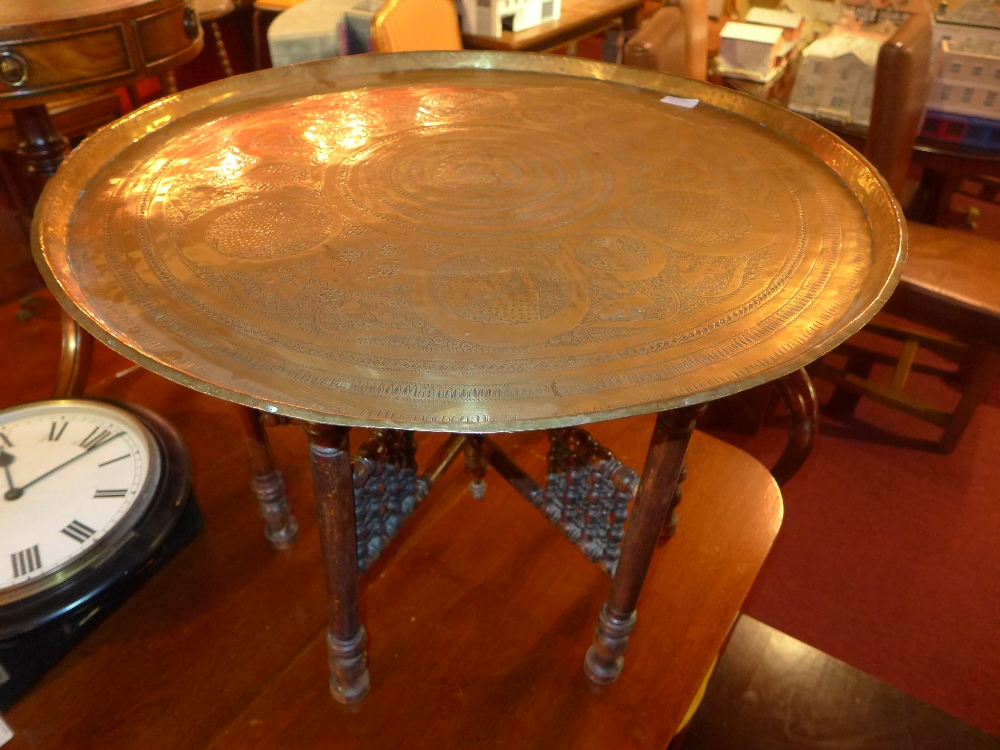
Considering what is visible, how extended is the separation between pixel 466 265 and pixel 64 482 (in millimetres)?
747

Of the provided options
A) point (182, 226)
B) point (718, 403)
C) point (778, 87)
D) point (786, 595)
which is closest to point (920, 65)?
point (778, 87)

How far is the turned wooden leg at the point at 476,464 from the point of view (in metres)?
1.36

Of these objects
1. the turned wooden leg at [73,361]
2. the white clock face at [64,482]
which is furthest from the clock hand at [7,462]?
the turned wooden leg at [73,361]

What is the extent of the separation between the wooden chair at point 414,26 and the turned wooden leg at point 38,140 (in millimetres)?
761

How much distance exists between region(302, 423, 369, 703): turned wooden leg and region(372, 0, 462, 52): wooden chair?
4.05 feet

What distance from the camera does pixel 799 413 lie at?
1410mm

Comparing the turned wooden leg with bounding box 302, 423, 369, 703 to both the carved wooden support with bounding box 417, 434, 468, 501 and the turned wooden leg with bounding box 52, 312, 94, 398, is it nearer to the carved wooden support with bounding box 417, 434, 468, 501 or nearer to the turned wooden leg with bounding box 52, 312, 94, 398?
the carved wooden support with bounding box 417, 434, 468, 501

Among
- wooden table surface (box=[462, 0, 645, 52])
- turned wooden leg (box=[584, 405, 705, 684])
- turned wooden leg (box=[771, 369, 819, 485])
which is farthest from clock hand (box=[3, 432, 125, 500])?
wooden table surface (box=[462, 0, 645, 52])

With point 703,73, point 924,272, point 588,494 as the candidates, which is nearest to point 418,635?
point 588,494

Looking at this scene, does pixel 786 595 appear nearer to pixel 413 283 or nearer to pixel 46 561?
pixel 413 283

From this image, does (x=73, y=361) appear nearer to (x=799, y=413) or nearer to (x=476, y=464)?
(x=476, y=464)

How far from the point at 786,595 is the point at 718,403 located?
60 cm

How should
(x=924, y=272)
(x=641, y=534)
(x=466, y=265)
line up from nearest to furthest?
1. (x=466, y=265)
2. (x=641, y=534)
3. (x=924, y=272)

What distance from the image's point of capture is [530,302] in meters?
0.77
